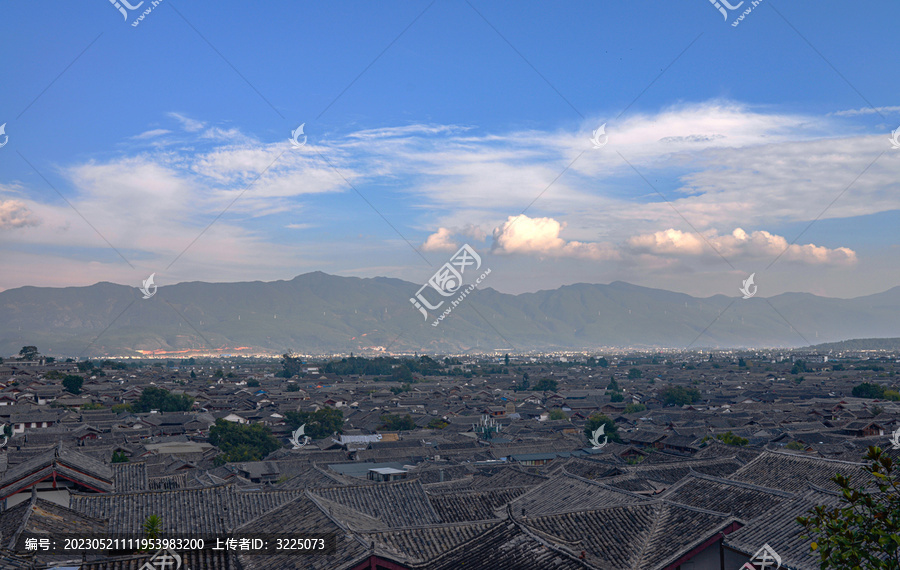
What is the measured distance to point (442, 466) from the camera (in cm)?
3331

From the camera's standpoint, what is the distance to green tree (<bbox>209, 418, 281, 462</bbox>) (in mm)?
41344

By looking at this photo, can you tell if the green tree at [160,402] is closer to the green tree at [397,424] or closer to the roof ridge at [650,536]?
the green tree at [397,424]

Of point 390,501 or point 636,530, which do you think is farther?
point 390,501

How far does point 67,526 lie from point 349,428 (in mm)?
41715

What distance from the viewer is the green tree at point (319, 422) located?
50719 mm

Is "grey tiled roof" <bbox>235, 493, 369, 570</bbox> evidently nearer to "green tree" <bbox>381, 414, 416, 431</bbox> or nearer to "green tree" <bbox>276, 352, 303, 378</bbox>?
"green tree" <bbox>381, 414, 416, 431</bbox>

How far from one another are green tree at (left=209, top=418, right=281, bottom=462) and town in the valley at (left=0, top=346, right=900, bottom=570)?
145 mm

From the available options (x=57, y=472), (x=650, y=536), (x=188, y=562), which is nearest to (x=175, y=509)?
(x=57, y=472)

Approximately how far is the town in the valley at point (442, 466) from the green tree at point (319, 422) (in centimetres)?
15

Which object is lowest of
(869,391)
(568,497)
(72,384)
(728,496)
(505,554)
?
(505,554)

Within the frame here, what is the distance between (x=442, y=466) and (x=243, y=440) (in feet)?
55.3

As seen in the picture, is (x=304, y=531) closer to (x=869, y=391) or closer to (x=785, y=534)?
(x=785, y=534)

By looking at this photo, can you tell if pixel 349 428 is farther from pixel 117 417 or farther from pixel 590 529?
pixel 590 529

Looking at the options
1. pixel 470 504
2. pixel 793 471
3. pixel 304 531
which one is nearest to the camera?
pixel 304 531
